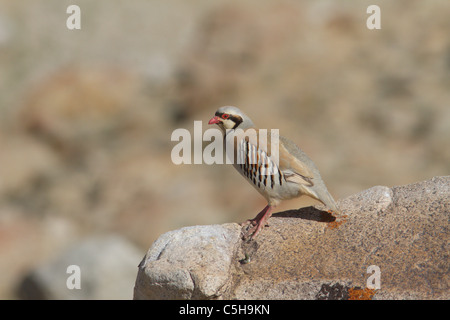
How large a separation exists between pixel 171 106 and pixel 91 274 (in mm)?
13383

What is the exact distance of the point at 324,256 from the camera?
677 cm

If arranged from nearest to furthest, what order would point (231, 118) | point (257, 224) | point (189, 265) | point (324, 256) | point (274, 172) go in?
point (189, 265) < point (324, 256) < point (257, 224) < point (274, 172) < point (231, 118)

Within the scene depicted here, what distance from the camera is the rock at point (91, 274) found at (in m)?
14.4

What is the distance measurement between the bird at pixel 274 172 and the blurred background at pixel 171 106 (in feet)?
25.0

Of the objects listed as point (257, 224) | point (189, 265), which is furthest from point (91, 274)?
point (189, 265)

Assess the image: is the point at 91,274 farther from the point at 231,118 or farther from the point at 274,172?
the point at 274,172

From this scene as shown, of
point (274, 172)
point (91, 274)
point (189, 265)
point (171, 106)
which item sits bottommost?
point (91, 274)

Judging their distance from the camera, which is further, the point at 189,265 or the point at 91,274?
the point at 91,274

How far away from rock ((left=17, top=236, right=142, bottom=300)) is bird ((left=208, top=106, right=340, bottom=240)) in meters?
7.30

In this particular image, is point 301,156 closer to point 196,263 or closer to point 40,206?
point 196,263

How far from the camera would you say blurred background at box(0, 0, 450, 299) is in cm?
1867

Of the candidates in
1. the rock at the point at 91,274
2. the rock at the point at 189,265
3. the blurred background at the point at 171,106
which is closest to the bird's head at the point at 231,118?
the rock at the point at 189,265
